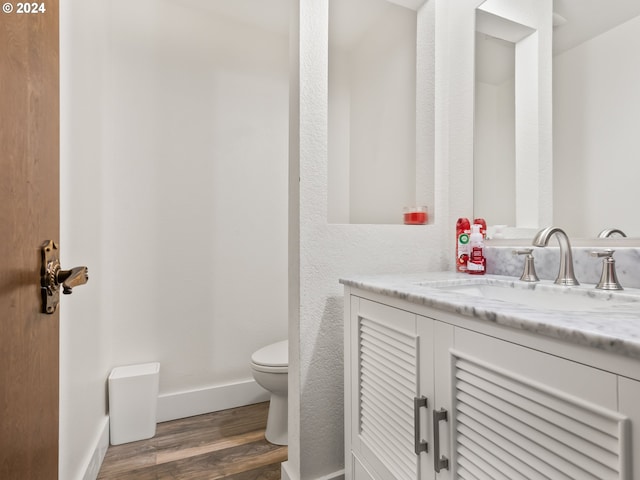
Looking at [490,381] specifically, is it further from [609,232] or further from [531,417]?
[609,232]

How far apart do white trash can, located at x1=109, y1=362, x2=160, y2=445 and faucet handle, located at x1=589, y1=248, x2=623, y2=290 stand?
1.94 m

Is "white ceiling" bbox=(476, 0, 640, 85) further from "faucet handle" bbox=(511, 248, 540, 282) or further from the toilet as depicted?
the toilet

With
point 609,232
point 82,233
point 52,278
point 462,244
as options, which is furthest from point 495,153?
point 82,233

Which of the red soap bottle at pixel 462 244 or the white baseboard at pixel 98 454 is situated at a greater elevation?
the red soap bottle at pixel 462 244

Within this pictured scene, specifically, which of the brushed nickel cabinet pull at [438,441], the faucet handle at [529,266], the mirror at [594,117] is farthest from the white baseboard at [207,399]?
the mirror at [594,117]

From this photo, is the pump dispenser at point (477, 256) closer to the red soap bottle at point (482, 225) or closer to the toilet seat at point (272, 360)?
the red soap bottle at point (482, 225)

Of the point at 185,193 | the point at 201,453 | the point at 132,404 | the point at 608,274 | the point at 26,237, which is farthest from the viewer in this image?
the point at 185,193

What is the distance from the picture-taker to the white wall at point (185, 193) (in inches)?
73.6

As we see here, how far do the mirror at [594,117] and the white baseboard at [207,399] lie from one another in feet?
6.01

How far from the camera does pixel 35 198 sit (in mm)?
567

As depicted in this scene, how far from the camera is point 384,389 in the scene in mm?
1019

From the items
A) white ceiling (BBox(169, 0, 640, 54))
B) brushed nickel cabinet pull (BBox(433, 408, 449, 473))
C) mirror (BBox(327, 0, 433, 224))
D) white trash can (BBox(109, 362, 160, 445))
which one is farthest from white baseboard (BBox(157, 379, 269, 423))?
white ceiling (BBox(169, 0, 640, 54))

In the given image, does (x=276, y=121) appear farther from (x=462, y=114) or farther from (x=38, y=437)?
(x=38, y=437)

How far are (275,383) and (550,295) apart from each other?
1.24 meters
